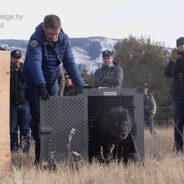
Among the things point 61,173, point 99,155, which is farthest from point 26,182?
point 99,155

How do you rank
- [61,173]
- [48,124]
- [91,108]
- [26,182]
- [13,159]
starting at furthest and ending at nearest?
[13,159] → [91,108] → [48,124] → [61,173] → [26,182]

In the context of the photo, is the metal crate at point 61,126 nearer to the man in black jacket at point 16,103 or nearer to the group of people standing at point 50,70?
the group of people standing at point 50,70

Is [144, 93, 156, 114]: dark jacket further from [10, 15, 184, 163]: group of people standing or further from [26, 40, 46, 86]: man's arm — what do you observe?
[26, 40, 46, 86]: man's arm

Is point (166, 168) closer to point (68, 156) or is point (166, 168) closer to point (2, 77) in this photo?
point (68, 156)

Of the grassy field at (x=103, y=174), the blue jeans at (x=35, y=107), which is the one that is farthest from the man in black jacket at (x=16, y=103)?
the grassy field at (x=103, y=174)

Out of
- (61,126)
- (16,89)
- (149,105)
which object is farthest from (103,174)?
(149,105)

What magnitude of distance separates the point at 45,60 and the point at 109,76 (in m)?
1.90

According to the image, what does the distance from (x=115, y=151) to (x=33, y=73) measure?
48.2 inches

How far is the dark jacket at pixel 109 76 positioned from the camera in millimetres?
6321

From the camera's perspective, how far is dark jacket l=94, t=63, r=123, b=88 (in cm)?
632

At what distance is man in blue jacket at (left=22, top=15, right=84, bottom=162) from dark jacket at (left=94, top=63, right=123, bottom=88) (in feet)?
4.68

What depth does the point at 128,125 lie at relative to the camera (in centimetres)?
426

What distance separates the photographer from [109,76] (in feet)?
21.2

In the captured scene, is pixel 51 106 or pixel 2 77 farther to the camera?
pixel 2 77
